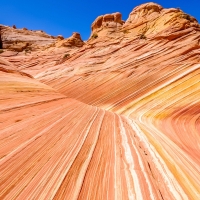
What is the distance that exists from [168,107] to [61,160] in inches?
279

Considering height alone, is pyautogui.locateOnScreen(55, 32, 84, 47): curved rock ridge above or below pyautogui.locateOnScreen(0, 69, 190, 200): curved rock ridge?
above

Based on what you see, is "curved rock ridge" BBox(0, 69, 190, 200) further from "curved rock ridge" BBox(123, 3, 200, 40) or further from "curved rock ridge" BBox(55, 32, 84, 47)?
"curved rock ridge" BBox(55, 32, 84, 47)

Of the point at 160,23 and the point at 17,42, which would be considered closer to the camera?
the point at 160,23

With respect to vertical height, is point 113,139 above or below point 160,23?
below

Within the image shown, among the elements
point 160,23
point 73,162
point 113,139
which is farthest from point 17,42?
point 73,162

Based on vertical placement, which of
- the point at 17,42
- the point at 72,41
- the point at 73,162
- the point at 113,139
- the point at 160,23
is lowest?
the point at 113,139

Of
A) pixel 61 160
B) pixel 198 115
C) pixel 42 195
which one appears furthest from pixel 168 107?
pixel 42 195

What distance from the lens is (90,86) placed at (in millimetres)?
13031

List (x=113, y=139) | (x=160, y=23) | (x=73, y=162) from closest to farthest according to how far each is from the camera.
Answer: (x=73, y=162) → (x=113, y=139) → (x=160, y=23)

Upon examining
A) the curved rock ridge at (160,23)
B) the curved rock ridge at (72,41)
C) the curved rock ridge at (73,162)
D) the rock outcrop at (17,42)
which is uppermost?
the rock outcrop at (17,42)

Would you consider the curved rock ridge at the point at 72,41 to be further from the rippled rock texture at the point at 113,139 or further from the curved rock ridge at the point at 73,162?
the curved rock ridge at the point at 73,162

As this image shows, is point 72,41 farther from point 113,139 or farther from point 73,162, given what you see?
point 73,162

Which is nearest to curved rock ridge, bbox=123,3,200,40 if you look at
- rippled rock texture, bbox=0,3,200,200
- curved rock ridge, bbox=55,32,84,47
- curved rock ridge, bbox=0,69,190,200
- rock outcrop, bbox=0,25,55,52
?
rippled rock texture, bbox=0,3,200,200

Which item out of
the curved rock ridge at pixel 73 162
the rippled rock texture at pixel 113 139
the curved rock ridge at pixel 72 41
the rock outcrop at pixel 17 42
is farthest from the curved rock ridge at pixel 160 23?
the rock outcrop at pixel 17 42
